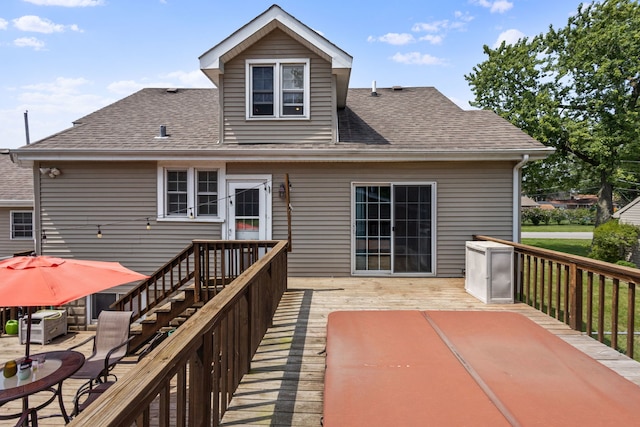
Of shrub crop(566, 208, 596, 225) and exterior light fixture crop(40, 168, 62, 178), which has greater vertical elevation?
exterior light fixture crop(40, 168, 62, 178)

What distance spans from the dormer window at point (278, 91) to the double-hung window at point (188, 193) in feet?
5.27

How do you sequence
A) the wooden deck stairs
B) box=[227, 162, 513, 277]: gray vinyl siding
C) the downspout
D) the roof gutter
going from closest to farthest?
the wooden deck stairs, the roof gutter, the downspout, box=[227, 162, 513, 277]: gray vinyl siding

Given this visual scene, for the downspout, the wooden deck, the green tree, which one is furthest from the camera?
the green tree

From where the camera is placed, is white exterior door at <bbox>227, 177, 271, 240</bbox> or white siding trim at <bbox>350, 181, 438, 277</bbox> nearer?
white siding trim at <bbox>350, 181, 438, 277</bbox>

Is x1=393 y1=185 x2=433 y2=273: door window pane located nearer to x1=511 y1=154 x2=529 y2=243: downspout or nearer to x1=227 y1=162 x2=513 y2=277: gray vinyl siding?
x1=227 y1=162 x2=513 y2=277: gray vinyl siding

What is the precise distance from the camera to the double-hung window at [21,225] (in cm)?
1179

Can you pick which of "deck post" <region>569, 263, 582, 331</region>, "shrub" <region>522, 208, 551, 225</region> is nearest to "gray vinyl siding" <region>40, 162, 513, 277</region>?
"deck post" <region>569, 263, 582, 331</region>

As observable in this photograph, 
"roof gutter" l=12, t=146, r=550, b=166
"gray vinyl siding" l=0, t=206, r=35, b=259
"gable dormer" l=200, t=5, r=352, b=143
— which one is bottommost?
"gray vinyl siding" l=0, t=206, r=35, b=259

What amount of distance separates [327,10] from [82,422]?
1093cm

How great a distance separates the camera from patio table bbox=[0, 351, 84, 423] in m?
2.99

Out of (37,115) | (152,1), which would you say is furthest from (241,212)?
(37,115)

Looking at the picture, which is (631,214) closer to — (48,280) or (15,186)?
(48,280)

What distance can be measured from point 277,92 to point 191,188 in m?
2.66

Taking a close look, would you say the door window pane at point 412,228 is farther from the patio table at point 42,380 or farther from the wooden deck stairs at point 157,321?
the patio table at point 42,380
